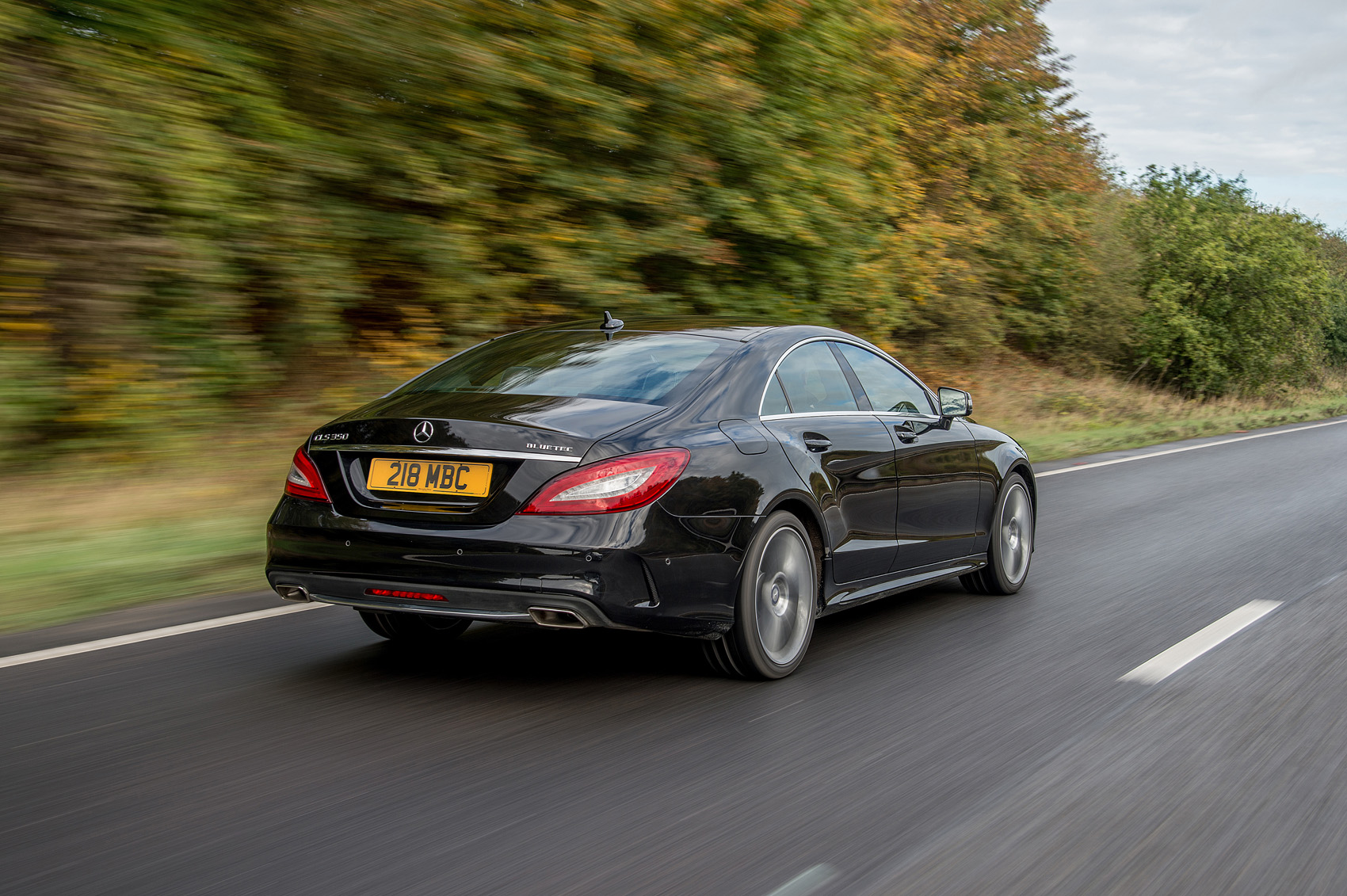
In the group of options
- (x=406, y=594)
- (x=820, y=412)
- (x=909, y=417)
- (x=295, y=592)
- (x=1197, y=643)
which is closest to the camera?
(x=406, y=594)

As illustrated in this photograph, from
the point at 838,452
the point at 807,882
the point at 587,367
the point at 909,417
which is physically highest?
the point at 587,367

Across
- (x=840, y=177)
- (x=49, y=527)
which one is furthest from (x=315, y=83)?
(x=840, y=177)

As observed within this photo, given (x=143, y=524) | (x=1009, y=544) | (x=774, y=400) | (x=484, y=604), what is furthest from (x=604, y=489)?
(x=143, y=524)

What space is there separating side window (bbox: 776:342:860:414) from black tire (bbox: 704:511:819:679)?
622 mm

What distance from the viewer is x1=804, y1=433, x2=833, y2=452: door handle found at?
5.45 meters

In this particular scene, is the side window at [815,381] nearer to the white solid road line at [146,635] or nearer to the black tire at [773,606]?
the black tire at [773,606]

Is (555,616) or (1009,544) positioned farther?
(1009,544)

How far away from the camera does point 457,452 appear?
457 cm

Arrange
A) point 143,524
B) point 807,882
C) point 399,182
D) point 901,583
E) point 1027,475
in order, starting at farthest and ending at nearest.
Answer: point 399,182
point 143,524
point 1027,475
point 901,583
point 807,882

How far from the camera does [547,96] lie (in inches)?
457

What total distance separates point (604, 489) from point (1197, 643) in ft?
10.2

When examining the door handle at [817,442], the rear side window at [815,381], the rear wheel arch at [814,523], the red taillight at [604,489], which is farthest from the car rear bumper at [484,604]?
the rear side window at [815,381]

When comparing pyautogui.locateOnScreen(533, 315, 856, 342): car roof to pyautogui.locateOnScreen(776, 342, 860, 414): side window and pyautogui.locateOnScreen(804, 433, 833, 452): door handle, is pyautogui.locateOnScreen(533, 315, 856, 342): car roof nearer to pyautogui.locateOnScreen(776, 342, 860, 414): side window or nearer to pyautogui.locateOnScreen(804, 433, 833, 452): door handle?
pyautogui.locateOnScreen(776, 342, 860, 414): side window

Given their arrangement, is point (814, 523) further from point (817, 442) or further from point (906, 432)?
point (906, 432)
